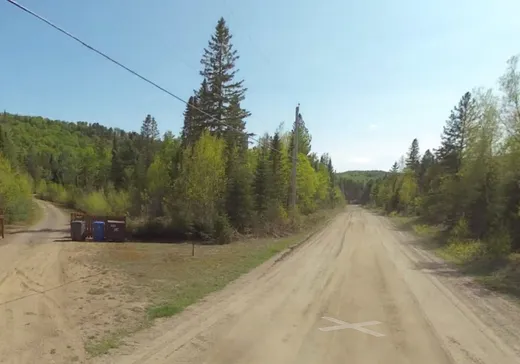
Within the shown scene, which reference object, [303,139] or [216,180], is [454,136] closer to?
[303,139]

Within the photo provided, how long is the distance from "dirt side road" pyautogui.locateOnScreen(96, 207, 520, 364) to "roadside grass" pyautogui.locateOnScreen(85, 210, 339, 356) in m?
0.43

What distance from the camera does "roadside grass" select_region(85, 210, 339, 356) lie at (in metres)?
8.25

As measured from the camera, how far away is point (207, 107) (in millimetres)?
43188

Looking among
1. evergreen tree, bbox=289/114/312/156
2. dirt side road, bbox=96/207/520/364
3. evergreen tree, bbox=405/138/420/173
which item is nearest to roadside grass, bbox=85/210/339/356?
dirt side road, bbox=96/207/520/364

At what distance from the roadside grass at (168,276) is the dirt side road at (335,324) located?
435 millimetres

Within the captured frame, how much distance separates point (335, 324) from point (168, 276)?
716 centimetres

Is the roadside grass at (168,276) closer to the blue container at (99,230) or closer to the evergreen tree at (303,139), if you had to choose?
the blue container at (99,230)

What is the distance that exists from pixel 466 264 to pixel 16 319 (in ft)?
53.0

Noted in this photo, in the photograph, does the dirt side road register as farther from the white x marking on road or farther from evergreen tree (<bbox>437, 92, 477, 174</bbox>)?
evergreen tree (<bbox>437, 92, 477, 174</bbox>)

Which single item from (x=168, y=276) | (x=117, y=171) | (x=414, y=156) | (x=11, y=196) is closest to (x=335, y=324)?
(x=168, y=276)

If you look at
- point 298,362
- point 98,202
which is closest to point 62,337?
point 298,362

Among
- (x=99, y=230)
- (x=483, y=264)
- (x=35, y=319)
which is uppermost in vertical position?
(x=99, y=230)

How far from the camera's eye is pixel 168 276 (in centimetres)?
1404

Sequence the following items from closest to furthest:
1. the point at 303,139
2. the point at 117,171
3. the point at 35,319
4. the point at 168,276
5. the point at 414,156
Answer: the point at 35,319 < the point at 168,276 < the point at 303,139 < the point at 117,171 < the point at 414,156
